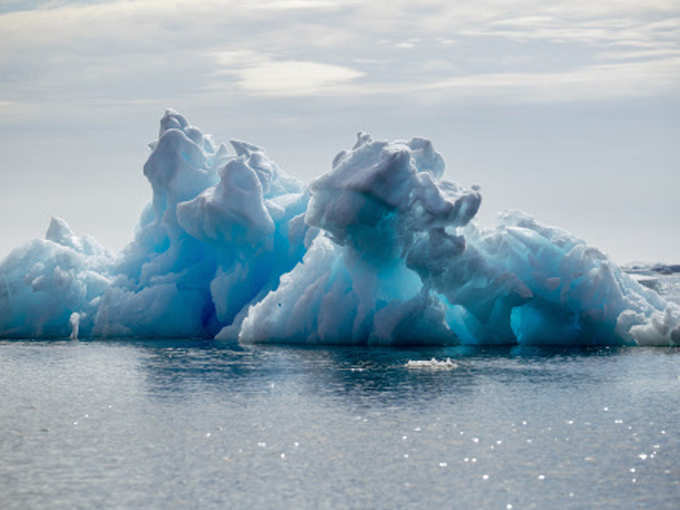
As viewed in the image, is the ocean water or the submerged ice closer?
the ocean water

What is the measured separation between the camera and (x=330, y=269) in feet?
103

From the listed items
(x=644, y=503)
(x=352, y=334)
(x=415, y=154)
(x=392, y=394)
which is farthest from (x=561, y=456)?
(x=415, y=154)

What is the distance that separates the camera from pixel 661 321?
101ft

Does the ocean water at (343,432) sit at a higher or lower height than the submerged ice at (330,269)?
lower

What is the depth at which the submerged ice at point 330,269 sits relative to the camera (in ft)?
97.8

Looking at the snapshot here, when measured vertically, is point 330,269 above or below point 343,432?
above

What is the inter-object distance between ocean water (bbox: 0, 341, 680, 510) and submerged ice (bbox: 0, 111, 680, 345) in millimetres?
2990

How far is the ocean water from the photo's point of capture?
1279cm

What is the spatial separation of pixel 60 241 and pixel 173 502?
96.3 feet

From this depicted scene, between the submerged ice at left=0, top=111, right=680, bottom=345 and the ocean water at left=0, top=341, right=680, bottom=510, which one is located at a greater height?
the submerged ice at left=0, top=111, right=680, bottom=345

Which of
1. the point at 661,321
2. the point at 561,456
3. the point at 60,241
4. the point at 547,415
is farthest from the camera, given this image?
the point at 60,241

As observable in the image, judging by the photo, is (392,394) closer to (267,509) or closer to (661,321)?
(267,509)

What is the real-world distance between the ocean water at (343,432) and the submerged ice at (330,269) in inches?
118

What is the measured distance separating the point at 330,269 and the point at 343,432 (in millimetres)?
14736
